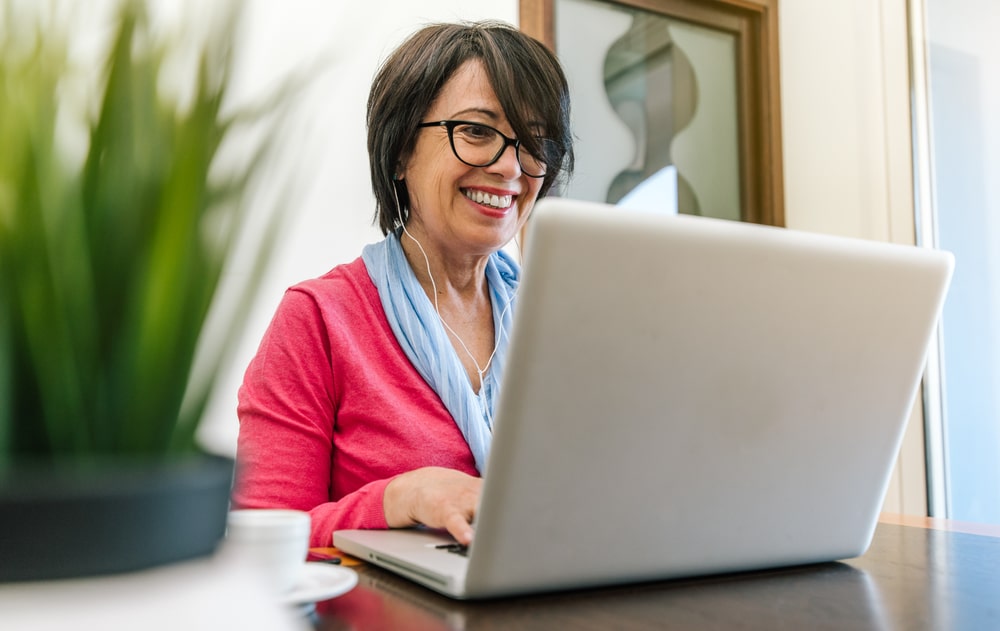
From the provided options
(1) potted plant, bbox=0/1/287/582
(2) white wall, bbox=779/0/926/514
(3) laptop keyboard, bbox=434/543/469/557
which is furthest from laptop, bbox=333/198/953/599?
(2) white wall, bbox=779/0/926/514

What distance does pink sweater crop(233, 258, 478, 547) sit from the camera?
1198 mm

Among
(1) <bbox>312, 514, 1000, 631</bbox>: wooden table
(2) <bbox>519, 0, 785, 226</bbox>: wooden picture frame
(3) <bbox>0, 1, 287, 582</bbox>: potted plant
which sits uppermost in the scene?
(2) <bbox>519, 0, 785, 226</bbox>: wooden picture frame

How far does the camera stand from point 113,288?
0.99 ft

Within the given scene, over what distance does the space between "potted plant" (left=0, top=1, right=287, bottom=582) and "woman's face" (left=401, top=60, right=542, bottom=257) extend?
113cm

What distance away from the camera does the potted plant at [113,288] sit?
0.94 ft

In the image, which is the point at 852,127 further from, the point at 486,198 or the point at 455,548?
the point at 455,548

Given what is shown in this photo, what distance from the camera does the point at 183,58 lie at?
308 millimetres

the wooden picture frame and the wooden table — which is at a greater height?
the wooden picture frame

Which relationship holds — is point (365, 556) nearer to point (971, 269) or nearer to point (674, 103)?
point (971, 269)

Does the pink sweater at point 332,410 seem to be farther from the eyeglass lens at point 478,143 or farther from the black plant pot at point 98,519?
the black plant pot at point 98,519

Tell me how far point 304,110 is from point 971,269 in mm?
2357

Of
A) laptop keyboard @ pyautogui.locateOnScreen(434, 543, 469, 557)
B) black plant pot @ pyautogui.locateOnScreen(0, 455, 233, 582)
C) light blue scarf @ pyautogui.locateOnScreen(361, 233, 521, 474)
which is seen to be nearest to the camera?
black plant pot @ pyautogui.locateOnScreen(0, 455, 233, 582)

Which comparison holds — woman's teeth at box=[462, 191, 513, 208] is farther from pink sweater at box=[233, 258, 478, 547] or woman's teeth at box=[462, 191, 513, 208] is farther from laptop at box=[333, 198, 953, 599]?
laptop at box=[333, 198, 953, 599]

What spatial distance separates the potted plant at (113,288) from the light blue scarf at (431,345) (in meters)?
0.90
